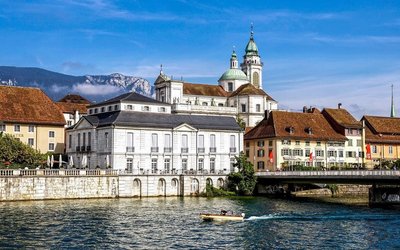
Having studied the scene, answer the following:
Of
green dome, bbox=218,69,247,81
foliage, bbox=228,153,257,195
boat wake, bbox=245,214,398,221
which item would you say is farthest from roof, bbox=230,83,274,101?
boat wake, bbox=245,214,398,221

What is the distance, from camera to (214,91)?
139 meters

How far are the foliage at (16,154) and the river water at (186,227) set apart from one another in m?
13.3

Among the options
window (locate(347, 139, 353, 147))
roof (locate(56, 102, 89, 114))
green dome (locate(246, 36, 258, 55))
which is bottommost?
window (locate(347, 139, 353, 147))

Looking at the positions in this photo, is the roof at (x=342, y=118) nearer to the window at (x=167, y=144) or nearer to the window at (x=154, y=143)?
the window at (x=167, y=144)

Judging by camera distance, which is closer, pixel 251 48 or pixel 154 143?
pixel 154 143

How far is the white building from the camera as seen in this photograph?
91500mm

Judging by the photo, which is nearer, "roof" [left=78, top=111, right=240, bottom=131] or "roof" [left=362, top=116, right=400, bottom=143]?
"roof" [left=78, top=111, right=240, bottom=131]

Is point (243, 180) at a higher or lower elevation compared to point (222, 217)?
higher

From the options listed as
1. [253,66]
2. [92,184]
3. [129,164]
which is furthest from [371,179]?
[253,66]

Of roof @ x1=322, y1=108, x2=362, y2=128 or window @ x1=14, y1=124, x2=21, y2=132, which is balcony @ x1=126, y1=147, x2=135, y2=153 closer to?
window @ x1=14, y1=124, x2=21, y2=132

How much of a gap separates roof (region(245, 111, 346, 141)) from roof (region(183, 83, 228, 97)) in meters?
22.7

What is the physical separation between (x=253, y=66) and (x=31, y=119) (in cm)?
7710

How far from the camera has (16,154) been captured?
86.5m

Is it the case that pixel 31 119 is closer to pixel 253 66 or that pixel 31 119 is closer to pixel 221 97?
pixel 221 97
